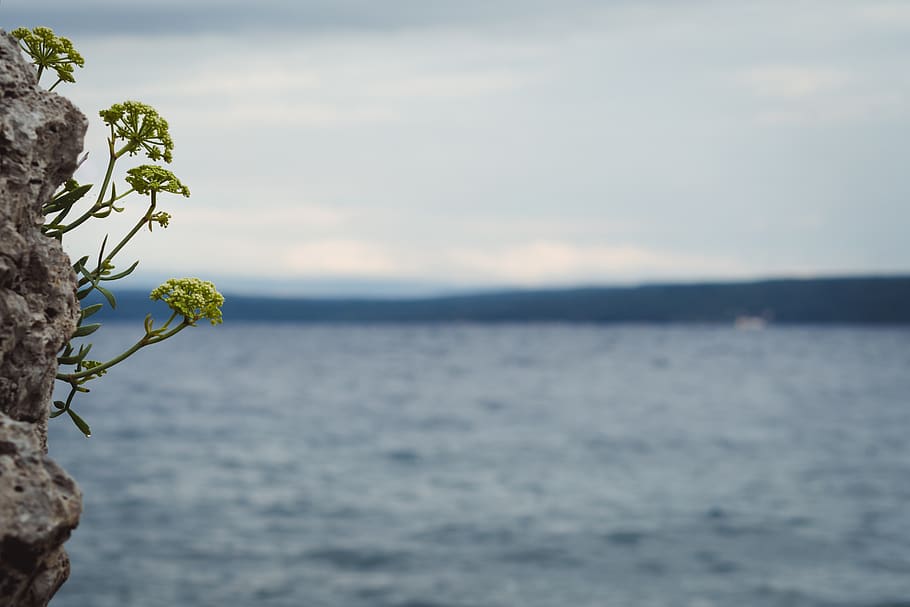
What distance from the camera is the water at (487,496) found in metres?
26.4

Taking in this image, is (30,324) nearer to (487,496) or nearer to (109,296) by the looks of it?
(109,296)

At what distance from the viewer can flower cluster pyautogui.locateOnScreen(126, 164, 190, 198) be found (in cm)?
275

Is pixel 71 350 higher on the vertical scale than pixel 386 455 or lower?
higher

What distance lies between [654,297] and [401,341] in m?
50.2

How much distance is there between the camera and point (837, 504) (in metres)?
39.8

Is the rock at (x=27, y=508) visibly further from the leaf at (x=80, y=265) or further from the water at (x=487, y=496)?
the water at (x=487, y=496)

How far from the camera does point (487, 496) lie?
38031mm

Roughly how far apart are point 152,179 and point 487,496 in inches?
1421

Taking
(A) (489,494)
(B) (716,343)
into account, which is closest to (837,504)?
(A) (489,494)

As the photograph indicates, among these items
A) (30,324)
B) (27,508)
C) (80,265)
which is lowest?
(27,508)

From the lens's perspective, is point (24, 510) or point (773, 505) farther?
point (773, 505)

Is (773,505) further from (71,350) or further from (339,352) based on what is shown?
(339,352)

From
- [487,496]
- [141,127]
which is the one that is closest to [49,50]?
[141,127]

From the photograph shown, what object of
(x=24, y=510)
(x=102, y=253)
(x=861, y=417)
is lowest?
(x=861, y=417)
